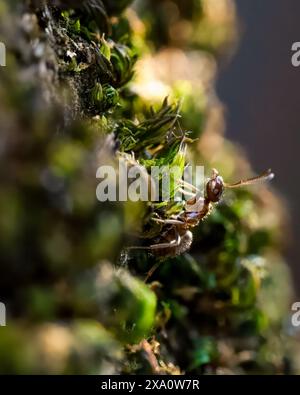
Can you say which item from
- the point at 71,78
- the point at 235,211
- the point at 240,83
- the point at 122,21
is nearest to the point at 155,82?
the point at 122,21

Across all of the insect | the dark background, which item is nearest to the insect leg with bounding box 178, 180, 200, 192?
the insect

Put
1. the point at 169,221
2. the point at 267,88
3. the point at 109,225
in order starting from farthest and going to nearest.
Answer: the point at 267,88
the point at 169,221
the point at 109,225

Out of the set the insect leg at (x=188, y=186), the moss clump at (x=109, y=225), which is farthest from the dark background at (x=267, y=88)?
the insect leg at (x=188, y=186)

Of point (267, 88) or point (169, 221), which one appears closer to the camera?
point (169, 221)

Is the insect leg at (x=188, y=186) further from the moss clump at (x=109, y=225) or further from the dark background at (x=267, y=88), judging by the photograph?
the dark background at (x=267, y=88)

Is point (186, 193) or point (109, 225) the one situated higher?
point (186, 193)

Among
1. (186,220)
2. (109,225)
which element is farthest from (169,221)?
(109,225)

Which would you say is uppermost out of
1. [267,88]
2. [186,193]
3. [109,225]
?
[267,88]

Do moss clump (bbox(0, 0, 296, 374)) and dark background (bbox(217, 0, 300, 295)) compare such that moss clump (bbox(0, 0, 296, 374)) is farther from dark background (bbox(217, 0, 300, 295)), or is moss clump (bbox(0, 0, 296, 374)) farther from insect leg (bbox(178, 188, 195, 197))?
dark background (bbox(217, 0, 300, 295))

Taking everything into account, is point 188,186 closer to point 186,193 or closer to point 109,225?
point 186,193
